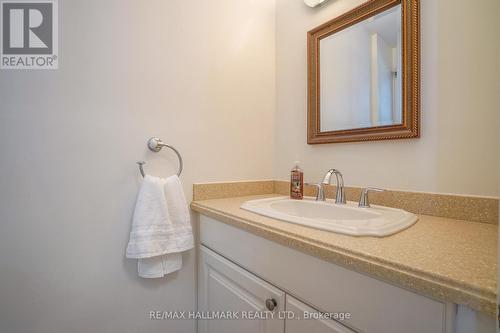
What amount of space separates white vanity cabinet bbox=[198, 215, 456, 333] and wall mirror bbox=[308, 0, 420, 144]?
0.60 meters

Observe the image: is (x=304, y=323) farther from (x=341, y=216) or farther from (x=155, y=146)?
(x=155, y=146)

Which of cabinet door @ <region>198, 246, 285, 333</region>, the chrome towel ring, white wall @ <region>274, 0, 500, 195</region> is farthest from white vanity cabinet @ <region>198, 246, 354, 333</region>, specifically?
white wall @ <region>274, 0, 500, 195</region>

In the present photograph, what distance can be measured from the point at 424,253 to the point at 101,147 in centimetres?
109

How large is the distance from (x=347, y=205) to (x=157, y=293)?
2.97 feet

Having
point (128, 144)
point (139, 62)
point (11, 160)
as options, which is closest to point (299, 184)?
point (128, 144)

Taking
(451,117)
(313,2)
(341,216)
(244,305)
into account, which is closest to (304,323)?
(244,305)

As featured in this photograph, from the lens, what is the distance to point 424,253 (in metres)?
0.49

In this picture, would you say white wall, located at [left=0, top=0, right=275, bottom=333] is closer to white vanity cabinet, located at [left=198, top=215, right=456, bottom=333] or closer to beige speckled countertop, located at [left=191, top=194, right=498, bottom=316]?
white vanity cabinet, located at [left=198, top=215, right=456, bottom=333]

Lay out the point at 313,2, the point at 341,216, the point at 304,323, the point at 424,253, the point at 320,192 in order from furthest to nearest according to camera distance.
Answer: the point at 313,2
the point at 320,192
the point at 341,216
the point at 304,323
the point at 424,253

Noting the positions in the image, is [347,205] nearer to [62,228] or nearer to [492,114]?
[492,114]

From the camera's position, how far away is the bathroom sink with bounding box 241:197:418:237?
1.99 ft

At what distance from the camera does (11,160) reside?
33.2 inches

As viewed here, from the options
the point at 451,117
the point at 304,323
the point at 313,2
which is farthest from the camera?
the point at 313,2

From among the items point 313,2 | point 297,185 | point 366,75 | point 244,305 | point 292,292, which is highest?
point 313,2
